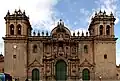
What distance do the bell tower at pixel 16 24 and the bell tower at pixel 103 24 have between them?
11.5 meters

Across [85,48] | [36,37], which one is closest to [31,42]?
[36,37]

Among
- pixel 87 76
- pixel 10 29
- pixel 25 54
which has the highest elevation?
pixel 10 29

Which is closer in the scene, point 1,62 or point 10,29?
point 10,29

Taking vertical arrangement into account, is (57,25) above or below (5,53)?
above

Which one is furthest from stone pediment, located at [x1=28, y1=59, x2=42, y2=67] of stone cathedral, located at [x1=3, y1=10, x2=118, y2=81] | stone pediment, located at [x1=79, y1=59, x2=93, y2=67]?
stone pediment, located at [x1=79, y1=59, x2=93, y2=67]

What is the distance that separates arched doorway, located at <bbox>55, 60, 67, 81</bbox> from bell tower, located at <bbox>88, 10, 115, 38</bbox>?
23.5ft

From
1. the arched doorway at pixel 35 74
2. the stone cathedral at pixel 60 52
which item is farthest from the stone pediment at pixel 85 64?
the arched doorway at pixel 35 74

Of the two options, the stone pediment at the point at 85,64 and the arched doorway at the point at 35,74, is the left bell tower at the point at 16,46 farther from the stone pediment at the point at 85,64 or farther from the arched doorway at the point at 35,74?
the stone pediment at the point at 85,64

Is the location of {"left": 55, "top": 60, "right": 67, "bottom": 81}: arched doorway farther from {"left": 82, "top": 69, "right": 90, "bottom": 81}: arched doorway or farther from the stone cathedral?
{"left": 82, "top": 69, "right": 90, "bottom": 81}: arched doorway

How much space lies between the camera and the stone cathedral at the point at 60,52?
2260 inches

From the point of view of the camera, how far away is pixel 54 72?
189ft

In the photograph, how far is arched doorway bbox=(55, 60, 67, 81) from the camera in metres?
57.7

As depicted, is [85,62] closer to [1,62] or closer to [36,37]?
[36,37]

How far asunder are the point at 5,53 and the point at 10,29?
13.1 feet
